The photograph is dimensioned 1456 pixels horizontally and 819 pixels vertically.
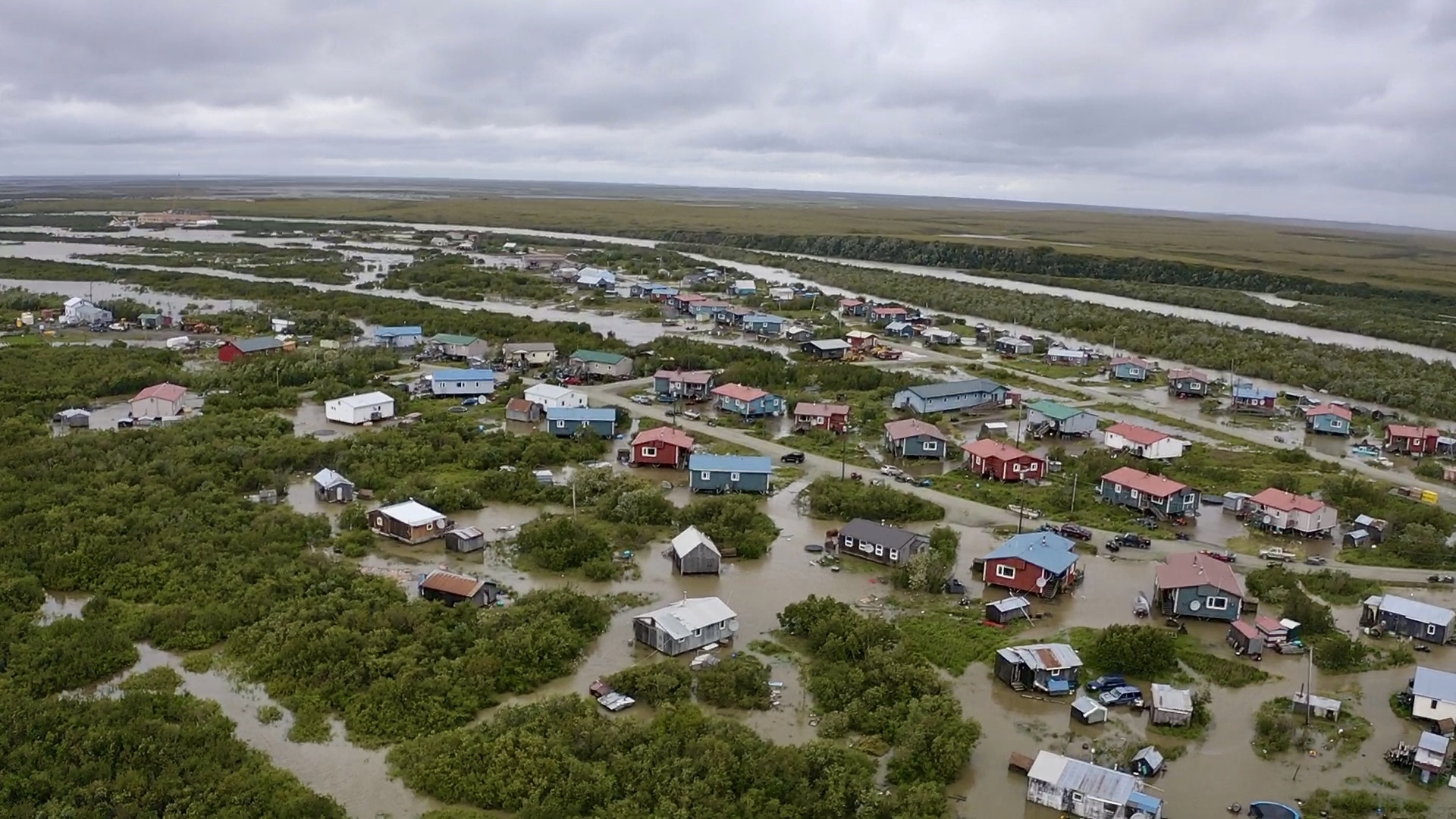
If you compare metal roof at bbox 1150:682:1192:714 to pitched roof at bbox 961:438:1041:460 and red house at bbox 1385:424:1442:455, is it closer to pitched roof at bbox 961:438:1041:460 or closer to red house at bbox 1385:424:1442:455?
pitched roof at bbox 961:438:1041:460

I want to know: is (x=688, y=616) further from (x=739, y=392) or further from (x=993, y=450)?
(x=739, y=392)

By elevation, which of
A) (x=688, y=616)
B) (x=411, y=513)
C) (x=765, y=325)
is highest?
(x=765, y=325)

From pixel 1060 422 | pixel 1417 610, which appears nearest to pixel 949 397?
pixel 1060 422

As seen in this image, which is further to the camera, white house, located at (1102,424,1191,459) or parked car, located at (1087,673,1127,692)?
white house, located at (1102,424,1191,459)

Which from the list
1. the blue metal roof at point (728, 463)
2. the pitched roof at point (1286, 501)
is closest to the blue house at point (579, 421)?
the blue metal roof at point (728, 463)

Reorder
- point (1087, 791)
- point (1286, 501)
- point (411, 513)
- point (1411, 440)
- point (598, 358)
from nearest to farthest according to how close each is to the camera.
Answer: point (1087, 791), point (411, 513), point (1286, 501), point (1411, 440), point (598, 358)

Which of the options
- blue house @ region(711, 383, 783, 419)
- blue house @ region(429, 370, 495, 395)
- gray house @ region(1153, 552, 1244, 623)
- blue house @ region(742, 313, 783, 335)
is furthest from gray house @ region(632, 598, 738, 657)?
blue house @ region(742, 313, 783, 335)
